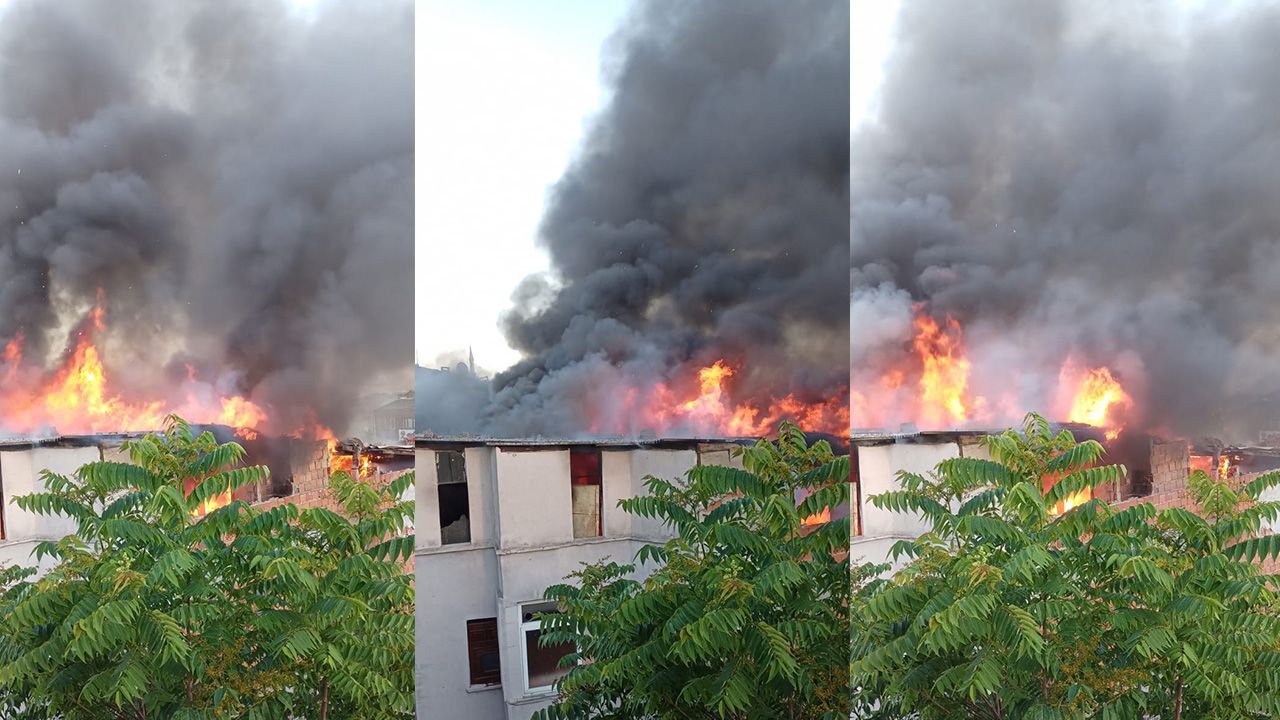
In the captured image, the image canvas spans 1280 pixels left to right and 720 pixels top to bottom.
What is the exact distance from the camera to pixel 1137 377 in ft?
12.8

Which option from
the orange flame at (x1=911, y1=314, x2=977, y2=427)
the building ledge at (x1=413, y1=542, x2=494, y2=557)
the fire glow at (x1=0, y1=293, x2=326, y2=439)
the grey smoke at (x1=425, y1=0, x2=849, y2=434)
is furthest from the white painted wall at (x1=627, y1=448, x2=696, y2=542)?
the fire glow at (x1=0, y1=293, x2=326, y2=439)

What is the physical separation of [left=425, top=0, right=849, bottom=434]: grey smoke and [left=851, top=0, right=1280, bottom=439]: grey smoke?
12.8 inches

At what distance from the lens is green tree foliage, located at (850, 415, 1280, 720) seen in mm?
3719

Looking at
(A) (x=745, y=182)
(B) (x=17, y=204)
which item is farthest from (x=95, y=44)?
(A) (x=745, y=182)

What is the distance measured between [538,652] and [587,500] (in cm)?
41

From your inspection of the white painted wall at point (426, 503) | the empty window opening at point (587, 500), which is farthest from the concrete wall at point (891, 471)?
the white painted wall at point (426, 503)

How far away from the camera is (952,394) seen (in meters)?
3.93

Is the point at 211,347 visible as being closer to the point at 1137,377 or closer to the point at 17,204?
the point at 17,204

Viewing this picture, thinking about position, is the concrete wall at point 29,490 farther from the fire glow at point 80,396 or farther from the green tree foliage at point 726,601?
the green tree foliage at point 726,601

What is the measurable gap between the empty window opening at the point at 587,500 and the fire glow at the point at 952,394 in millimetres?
745

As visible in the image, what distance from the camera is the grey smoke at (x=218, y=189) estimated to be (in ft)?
12.5

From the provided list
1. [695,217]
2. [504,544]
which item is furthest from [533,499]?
[695,217]

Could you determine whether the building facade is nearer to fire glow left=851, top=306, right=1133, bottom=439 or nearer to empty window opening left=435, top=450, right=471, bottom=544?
fire glow left=851, top=306, right=1133, bottom=439

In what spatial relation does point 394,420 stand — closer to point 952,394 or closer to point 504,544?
point 504,544
